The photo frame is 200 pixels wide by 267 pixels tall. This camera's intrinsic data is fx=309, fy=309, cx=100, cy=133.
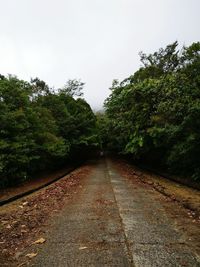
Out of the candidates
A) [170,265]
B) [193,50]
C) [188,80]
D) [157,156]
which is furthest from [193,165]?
[170,265]

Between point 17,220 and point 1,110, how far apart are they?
9.48m

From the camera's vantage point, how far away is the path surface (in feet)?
16.1

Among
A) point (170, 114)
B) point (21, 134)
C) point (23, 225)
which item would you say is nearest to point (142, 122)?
point (170, 114)

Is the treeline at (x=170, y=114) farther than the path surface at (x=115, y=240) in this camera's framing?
Yes

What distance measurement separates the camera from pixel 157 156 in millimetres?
27062

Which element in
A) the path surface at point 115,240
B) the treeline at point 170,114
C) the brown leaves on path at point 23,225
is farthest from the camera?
the treeline at point 170,114

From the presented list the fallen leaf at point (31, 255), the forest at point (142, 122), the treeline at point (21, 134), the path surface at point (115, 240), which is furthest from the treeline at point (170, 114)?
the fallen leaf at point (31, 255)

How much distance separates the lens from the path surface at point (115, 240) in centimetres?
490

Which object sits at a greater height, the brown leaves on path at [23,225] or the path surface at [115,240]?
the brown leaves on path at [23,225]

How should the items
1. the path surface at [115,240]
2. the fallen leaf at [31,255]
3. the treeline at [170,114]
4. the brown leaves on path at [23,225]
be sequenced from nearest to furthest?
the path surface at [115,240] → the fallen leaf at [31,255] → the brown leaves on path at [23,225] → the treeline at [170,114]

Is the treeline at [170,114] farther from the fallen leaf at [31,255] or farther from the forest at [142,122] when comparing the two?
the fallen leaf at [31,255]

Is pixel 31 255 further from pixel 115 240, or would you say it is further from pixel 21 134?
pixel 21 134

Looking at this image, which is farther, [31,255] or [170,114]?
[170,114]

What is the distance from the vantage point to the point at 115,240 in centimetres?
589
